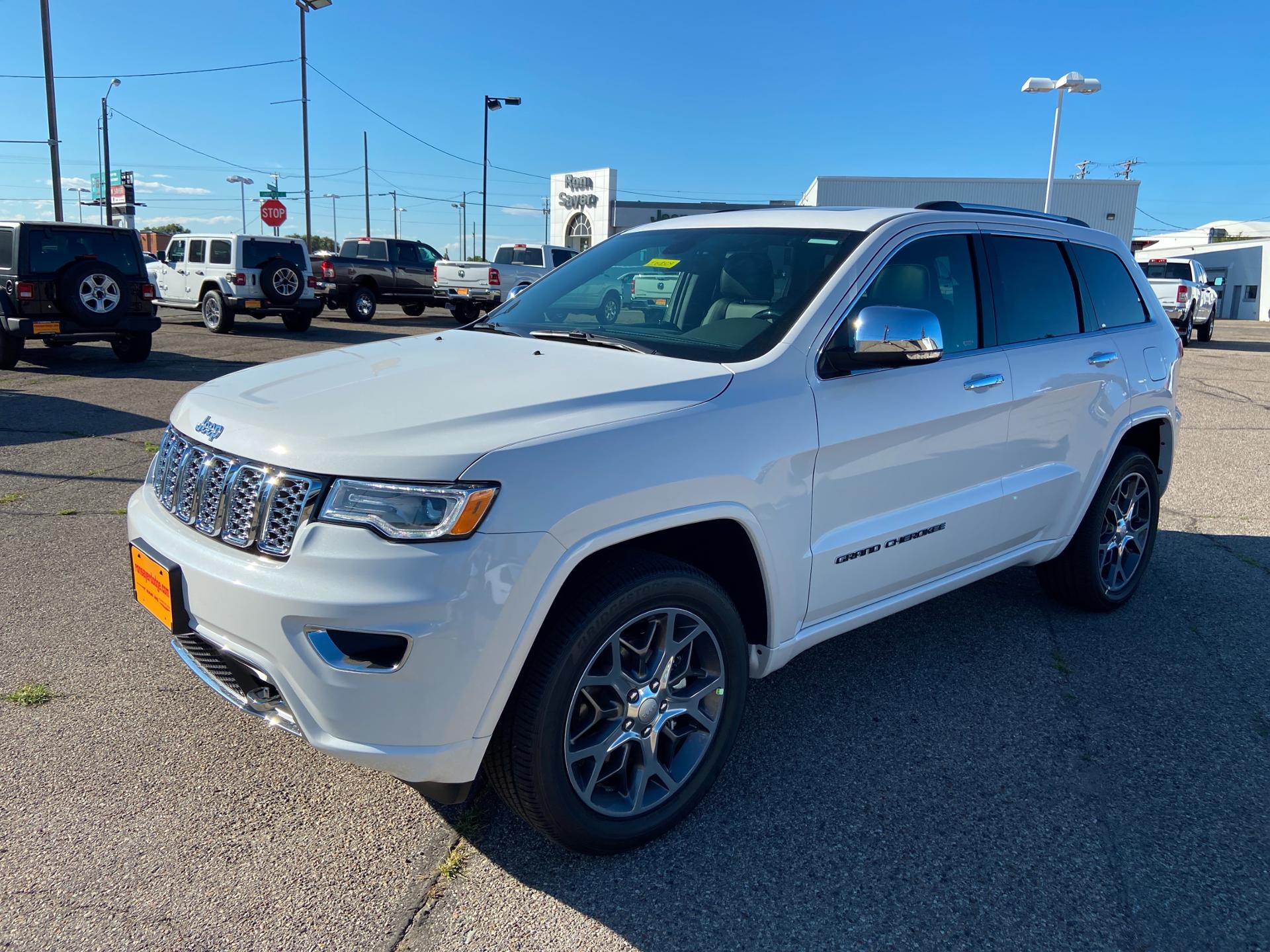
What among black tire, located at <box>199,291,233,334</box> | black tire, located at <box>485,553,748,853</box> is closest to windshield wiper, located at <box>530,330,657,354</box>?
black tire, located at <box>485,553,748,853</box>

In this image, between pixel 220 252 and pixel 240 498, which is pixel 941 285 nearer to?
pixel 240 498

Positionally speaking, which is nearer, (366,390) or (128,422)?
(366,390)

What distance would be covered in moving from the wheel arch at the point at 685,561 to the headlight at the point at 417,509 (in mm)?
262

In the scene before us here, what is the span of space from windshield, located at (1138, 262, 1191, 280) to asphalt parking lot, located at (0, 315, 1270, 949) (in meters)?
22.4

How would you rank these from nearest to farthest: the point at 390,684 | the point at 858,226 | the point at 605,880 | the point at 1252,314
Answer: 1. the point at 390,684
2. the point at 605,880
3. the point at 858,226
4. the point at 1252,314

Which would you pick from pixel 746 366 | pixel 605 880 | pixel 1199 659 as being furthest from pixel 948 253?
pixel 605 880

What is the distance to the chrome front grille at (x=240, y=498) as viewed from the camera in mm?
2375

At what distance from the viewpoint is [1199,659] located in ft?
13.7

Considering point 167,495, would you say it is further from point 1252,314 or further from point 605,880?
point 1252,314

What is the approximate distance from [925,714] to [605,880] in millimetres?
1568

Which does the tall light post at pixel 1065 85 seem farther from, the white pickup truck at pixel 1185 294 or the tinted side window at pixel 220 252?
the tinted side window at pixel 220 252

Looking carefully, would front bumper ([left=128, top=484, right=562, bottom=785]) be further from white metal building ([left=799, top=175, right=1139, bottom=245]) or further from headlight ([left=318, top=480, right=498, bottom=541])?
white metal building ([left=799, top=175, right=1139, bottom=245])

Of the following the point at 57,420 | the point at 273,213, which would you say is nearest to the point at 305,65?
the point at 273,213

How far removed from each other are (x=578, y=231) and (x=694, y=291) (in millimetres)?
50580
